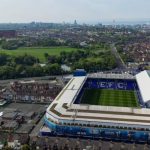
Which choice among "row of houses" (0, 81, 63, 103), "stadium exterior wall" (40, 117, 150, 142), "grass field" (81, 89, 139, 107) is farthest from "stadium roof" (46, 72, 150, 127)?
"row of houses" (0, 81, 63, 103)

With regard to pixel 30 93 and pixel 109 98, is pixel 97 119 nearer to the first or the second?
pixel 109 98

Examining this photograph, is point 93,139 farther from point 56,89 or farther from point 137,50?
point 137,50

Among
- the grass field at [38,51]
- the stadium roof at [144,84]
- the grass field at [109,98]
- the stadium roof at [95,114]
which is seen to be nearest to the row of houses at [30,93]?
the grass field at [109,98]

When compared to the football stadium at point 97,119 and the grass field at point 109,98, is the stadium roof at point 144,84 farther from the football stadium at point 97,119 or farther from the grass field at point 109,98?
the grass field at point 109,98

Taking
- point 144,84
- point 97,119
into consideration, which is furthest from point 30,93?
point 144,84

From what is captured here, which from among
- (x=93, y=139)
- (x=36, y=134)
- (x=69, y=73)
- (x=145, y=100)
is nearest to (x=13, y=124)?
(x=36, y=134)

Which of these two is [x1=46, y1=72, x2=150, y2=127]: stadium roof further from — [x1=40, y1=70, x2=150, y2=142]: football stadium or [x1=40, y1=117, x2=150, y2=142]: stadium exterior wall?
[x1=40, y1=117, x2=150, y2=142]: stadium exterior wall
